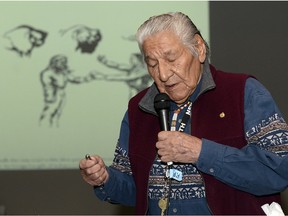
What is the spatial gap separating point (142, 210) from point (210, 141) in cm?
41

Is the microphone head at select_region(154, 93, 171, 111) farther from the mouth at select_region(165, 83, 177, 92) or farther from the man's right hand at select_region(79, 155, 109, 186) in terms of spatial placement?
the man's right hand at select_region(79, 155, 109, 186)

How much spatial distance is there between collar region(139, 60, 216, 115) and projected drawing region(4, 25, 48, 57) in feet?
4.29

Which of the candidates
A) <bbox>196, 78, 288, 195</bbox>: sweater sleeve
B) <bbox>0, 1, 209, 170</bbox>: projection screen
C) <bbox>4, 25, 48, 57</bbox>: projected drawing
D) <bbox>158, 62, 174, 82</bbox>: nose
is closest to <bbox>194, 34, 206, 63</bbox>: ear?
<bbox>158, 62, 174, 82</bbox>: nose

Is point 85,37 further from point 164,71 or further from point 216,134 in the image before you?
point 216,134

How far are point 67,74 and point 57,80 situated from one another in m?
0.07

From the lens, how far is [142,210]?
1935 mm

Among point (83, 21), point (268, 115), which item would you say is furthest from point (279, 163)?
point (83, 21)

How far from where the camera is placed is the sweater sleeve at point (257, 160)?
168 centimetres

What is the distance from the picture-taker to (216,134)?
6.02 feet

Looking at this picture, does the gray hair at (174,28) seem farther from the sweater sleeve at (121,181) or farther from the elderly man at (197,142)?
the sweater sleeve at (121,181)

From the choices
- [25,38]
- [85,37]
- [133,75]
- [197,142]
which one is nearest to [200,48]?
[197,142]

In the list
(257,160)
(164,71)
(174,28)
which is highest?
(174,28)

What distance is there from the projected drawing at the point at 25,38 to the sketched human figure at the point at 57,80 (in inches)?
5.2

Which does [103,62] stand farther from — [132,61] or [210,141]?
[210,141]
